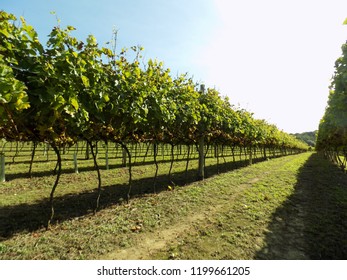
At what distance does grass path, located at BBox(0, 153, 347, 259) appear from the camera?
198 inches

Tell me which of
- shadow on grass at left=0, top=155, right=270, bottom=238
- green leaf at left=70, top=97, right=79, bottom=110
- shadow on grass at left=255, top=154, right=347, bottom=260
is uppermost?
green leaf at left=70, top=97, right=79, bottom=110

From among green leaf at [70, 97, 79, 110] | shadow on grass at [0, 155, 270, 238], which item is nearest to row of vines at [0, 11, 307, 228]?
green leaf at [70, 97, 79, 110]

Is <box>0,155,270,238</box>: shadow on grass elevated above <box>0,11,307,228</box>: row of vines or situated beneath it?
situated beneath

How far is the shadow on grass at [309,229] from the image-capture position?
16.5 ft

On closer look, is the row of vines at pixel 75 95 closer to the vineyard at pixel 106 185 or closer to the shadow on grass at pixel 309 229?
the vineyard at pixel 106 185

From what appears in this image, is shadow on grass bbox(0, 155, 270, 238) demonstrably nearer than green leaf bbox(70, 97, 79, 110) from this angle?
No

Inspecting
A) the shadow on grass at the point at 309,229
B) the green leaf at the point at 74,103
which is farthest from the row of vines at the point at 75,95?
the shadow on grass at the point at 309,229

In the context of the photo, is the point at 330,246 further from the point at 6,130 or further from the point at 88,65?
the point at 6,130

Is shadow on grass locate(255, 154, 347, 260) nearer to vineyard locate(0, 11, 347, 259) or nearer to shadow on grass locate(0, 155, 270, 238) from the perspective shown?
vineyard locate(0, 11, 347, 259)

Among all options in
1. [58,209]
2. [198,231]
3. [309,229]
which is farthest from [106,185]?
[309,229]

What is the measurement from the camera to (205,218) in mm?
7230

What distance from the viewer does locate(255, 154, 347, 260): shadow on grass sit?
5035 millimetres

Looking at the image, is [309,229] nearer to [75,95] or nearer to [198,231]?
[198,231]

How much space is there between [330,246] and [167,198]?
5673 mm
